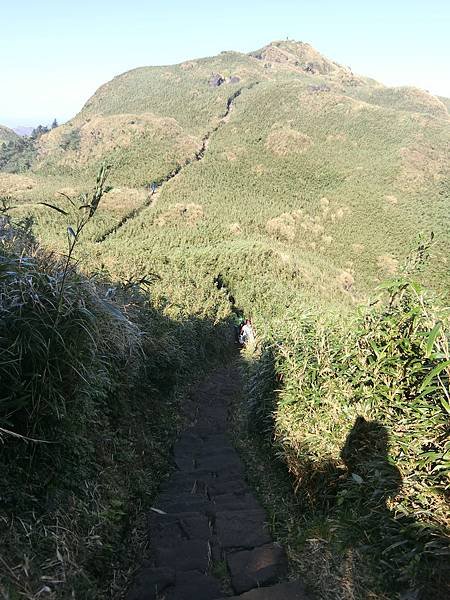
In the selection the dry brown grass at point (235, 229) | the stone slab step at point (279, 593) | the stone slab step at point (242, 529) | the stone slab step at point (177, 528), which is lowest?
the dry brown grass at point (235, 229)

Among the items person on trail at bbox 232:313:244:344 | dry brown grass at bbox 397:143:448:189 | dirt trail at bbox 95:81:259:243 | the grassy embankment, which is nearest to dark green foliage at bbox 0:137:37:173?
dirt trail at bbox 95:81:259:243

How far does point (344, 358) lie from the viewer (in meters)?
4.57

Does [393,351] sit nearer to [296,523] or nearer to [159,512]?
[296,523]

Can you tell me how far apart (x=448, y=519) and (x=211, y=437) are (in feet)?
14.3

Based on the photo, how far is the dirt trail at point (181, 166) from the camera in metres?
32.2

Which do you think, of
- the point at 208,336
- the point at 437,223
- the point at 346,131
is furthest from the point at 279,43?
the point at 208,336

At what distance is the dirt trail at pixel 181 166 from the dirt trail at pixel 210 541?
2438cm

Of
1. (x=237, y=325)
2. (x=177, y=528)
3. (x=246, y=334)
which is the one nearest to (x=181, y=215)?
(x=237, y=325)

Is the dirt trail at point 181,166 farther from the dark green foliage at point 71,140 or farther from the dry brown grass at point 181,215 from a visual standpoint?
the dark green foliage at point 71,140

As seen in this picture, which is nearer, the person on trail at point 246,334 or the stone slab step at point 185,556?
the stone slab step at point 185,556

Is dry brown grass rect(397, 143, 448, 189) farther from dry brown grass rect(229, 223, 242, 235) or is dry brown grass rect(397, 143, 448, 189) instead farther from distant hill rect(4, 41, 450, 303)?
dry brown grass rect(229, 223, 242, 235)

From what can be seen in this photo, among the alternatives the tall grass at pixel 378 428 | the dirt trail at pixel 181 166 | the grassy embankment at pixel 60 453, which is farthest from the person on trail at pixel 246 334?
the dirt trail at pixel 181 166

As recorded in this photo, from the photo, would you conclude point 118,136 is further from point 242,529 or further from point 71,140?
point 242,529

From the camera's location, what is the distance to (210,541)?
377cm
